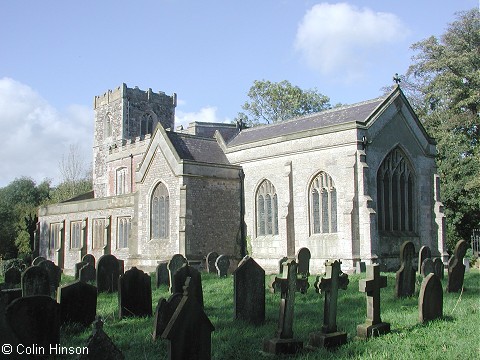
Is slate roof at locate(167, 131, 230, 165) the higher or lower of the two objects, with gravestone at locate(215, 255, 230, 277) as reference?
higher

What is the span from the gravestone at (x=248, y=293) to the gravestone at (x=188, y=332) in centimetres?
326

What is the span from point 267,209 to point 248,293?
15.2m

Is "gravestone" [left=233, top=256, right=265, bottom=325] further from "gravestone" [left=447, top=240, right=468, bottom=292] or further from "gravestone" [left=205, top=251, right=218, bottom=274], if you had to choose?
"gravestone" [left=205, top=251, right=218, bottom=274]

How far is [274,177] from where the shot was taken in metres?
25.0

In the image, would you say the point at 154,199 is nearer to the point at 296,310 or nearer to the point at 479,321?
the point at 296,310

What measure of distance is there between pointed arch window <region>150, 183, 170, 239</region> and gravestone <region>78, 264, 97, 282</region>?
294 inches

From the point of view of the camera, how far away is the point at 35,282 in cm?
1170

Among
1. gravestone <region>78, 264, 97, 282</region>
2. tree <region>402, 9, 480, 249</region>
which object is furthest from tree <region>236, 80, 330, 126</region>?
gravestone <region>78, 264, 97, 282</region>

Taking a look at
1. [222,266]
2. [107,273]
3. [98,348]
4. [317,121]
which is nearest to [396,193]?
[317,121]

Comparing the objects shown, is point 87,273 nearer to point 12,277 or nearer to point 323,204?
point 12,277

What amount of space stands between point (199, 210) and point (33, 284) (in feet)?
43.4

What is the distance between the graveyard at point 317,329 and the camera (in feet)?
25.2

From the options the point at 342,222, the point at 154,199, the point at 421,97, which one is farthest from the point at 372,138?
the point at 421,97

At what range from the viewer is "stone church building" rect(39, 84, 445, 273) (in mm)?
22172
